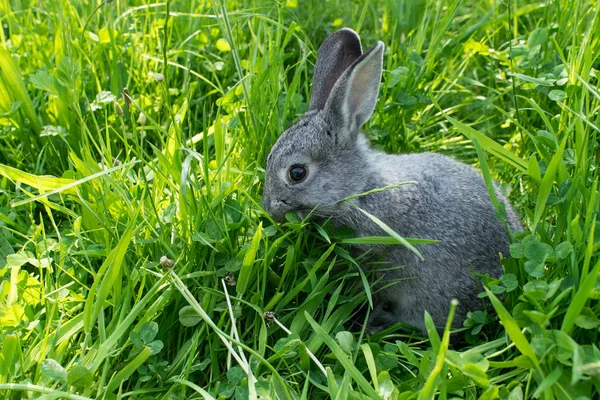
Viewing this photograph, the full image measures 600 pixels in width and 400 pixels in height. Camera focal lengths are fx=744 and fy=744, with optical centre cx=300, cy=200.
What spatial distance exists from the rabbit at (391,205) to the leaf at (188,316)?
0.79 m

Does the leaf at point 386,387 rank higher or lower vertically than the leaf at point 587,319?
lower

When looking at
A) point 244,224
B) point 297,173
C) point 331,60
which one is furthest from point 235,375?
point 331,60

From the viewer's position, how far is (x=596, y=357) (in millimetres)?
2926

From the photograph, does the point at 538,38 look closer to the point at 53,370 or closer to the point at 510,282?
the point at 510,282

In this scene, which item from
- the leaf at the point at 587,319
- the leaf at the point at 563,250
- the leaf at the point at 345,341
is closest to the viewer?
the leaf at the point at 587,319

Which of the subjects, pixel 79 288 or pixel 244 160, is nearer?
pixel 79 288

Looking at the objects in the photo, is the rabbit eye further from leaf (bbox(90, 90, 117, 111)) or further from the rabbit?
leaf (bbox(90, 90, 117, 111))

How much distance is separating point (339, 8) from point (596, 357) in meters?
3.68

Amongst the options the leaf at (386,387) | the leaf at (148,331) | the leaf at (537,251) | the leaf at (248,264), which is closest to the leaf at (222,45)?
the leaf at (248,264)

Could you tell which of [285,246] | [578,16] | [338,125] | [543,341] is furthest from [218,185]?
[578,16]

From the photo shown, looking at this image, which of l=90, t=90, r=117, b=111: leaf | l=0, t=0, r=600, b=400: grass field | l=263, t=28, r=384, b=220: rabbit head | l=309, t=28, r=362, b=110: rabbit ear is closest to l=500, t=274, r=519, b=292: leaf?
l=0, t=0, r=600, b=400: grass field

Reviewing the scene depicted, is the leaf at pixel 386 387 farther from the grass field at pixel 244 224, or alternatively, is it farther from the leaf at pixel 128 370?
the leaf at pixel 128 370

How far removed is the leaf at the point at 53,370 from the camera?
10.2ft

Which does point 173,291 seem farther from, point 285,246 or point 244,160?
point 244,160
